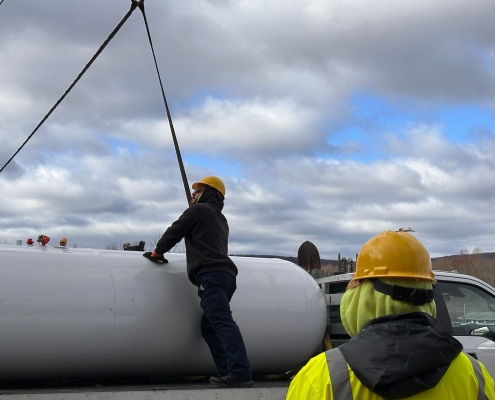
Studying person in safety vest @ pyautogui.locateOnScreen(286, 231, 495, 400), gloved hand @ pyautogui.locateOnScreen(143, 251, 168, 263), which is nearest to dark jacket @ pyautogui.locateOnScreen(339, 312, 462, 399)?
person in safety vest @ pyautogui.locateOnScreen(286, 231, 495, 400)

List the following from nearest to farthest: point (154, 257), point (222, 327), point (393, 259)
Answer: point (393, 259), point (222, 327), point (154, 257)

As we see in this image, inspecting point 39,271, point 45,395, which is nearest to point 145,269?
point 39,271

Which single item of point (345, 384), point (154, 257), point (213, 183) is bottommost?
point (345, 384)

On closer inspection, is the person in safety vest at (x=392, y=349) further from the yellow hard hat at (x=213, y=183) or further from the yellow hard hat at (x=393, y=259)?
the yellow hard hat at (x=213, y=183)

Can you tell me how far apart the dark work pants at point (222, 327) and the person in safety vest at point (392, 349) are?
8.82 ft

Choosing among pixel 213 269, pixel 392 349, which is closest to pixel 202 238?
pixel 213 269

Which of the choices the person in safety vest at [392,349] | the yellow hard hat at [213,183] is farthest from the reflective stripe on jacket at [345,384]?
the yellow hard hat at [213,183]

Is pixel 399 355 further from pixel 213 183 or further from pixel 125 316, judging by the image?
pixel 213 183

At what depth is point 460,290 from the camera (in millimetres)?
6086

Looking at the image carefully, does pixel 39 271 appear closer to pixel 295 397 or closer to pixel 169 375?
pixel 169 375

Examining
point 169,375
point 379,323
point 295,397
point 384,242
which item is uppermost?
point 384,242

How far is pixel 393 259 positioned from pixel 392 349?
1.18ft

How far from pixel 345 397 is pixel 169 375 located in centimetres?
348

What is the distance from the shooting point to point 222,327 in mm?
4605
